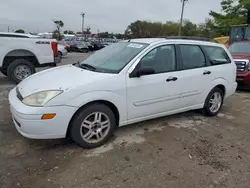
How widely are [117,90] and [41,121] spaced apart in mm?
1079

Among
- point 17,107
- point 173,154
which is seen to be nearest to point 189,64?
point 173,154

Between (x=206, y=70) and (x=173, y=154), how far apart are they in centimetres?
192

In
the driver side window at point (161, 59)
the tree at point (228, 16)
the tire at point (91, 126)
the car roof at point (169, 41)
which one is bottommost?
the tire at point (91, 126)

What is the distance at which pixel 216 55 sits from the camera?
4.46 meters

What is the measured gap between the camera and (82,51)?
27.4 metres

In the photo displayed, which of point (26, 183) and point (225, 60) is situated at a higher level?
point (225, 60)

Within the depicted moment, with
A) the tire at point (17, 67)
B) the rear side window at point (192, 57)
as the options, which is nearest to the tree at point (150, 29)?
the tire at point (17, 67)

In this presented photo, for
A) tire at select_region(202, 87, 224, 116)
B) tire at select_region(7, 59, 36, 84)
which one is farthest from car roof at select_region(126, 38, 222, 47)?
tire at select_region(7, 59, 36, 84)

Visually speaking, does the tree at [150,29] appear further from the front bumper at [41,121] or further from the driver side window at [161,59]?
the front bumper at [41,121]

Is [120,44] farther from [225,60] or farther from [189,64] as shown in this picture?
[225,60]

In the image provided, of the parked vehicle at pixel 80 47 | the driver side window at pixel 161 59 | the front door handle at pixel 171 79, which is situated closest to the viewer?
the driver side window at pixel 161 59

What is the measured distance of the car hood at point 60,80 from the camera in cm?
285

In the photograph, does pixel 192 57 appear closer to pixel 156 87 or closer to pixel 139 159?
pixel 156 87

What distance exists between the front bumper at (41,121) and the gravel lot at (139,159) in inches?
13.2
